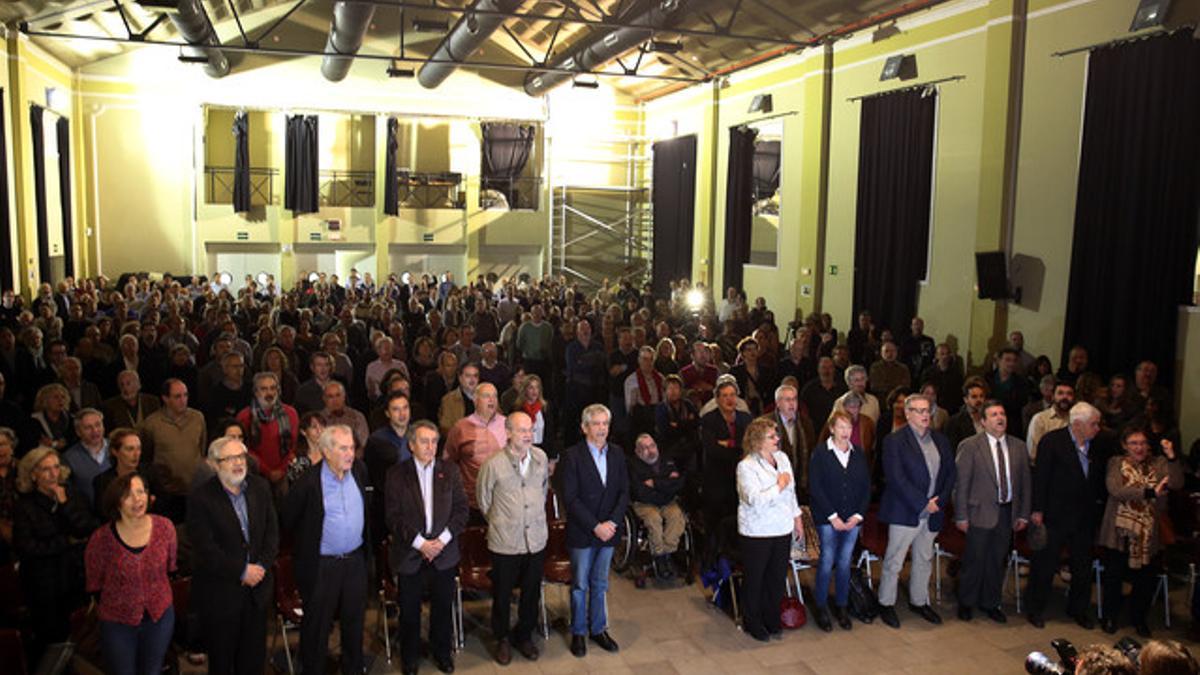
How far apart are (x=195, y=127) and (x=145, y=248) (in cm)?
253

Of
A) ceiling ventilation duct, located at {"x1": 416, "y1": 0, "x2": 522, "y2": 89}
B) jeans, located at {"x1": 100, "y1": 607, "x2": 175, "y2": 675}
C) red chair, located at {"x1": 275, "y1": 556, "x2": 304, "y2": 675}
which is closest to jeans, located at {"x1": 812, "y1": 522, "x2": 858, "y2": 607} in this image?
red chair, located at {"x1": 275, "y1": 556, "x2": 304, "y2": 675}

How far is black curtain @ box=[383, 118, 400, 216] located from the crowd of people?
10.8 meters

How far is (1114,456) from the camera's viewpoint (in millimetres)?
5484

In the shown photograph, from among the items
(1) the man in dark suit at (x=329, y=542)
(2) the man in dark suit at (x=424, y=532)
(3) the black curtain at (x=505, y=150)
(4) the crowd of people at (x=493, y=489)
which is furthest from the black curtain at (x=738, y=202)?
(1) the man in dark suit at (x=329, y=542)

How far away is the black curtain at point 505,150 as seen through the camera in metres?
19.4

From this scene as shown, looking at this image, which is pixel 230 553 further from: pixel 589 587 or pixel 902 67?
pixel 902 67

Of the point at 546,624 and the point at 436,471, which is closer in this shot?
the point at 436,471

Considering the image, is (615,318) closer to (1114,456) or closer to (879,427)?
(879,427)

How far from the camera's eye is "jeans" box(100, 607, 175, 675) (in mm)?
3924

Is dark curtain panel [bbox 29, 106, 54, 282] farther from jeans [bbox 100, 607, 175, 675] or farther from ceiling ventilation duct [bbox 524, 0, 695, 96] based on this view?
jeans [bbox 100, 607, 175, 675]

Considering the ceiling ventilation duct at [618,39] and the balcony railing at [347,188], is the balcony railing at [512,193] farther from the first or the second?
the ceiling ventilation duct at [618,39]

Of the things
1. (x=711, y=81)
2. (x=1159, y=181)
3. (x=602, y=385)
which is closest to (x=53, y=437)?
(x=602, y=385)

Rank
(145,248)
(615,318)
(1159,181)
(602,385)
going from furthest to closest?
1. (145,248)
2. (615,318)
3. (602,385)
4. (1159,181)

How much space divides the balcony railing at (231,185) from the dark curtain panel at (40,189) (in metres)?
3.99
